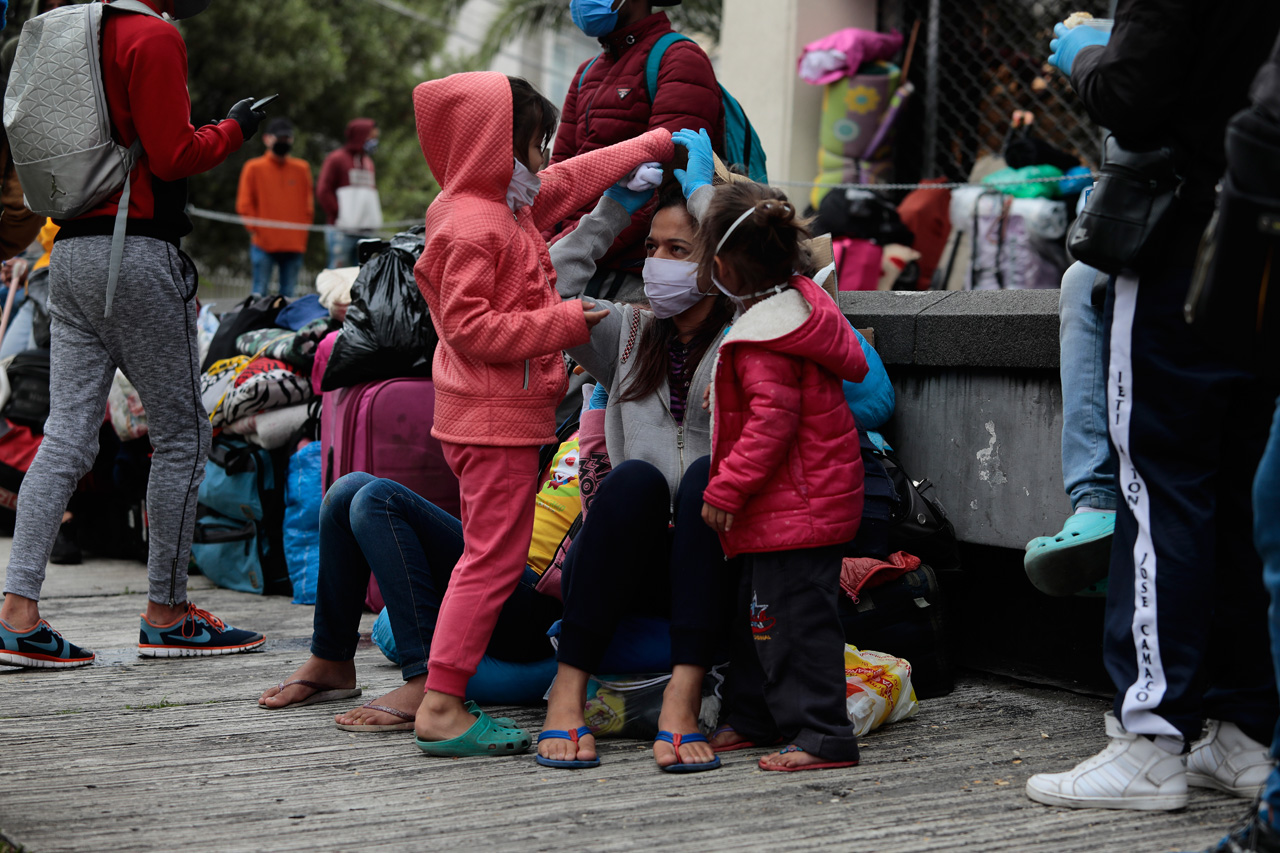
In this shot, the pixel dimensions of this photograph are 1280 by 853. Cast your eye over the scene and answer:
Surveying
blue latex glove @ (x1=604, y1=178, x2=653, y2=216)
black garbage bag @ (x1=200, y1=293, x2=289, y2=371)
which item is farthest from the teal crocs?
black garbage bag @ (x1=200, y1=293, x2=289, y2=371)

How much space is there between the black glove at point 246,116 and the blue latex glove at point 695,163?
136 cm

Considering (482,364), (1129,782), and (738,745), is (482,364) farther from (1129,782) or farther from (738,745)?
(1129,782)

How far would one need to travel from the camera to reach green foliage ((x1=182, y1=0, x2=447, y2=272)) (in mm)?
18062

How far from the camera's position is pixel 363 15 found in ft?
69.6

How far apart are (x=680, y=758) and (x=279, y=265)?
32.8 feet

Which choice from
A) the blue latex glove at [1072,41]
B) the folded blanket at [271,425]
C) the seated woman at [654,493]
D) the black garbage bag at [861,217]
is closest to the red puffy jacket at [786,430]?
the seated woman at [654,493]

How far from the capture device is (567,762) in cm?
279

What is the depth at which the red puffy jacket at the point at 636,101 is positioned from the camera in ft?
12.9

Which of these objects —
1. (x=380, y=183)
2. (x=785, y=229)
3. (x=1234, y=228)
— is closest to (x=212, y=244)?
(x=380, y=183)

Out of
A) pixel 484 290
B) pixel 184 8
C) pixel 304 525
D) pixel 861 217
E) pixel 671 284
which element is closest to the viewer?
pixel 484 290

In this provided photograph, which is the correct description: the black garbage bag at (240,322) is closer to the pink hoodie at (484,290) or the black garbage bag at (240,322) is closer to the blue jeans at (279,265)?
the pink hoodie at (484,290)

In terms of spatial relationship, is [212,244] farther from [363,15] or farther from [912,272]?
[912,272]

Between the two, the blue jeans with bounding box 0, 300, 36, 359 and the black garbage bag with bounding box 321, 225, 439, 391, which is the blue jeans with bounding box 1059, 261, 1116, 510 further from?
the blue jeans with bounding box 0, 300, 36, 359

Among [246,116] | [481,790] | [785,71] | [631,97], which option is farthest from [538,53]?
[481,790]
